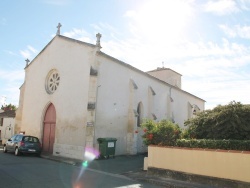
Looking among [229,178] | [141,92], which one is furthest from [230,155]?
[141,92]

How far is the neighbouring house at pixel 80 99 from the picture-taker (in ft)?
58.7

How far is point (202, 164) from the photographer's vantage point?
1036cm

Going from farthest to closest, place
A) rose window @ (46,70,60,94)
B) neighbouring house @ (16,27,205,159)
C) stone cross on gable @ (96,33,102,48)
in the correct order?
rose window @ (46,70,60,94), stone cross on gable @ (96,33,102,48), neighbouring house @ (16,27,205,159)

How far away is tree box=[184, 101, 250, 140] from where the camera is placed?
1141cm

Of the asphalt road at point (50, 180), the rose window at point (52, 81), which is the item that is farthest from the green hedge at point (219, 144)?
the rose window at point (52, 81)

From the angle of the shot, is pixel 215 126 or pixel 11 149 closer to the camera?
pixel 215 126

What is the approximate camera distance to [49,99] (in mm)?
21000

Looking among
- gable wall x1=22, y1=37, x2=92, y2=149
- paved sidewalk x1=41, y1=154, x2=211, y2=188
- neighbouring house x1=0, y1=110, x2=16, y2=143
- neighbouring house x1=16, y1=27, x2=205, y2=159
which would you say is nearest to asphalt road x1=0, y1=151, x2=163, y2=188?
paved sidewalk x1=41, y1=154, x2=211, y2=188

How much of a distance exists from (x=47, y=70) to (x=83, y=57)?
486 cm

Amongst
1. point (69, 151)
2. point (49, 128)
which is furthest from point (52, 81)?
point (69, 151)

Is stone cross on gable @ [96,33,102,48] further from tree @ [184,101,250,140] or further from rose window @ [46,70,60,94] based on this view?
tree @ [184,101,250,140]

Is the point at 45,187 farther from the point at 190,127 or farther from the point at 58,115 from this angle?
the point at 58,115

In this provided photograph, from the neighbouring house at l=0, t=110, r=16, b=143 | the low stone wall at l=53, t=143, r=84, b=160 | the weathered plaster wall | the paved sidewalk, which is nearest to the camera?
A: the paved sidewalk

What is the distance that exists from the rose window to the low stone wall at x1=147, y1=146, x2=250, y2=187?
37.7 ft
